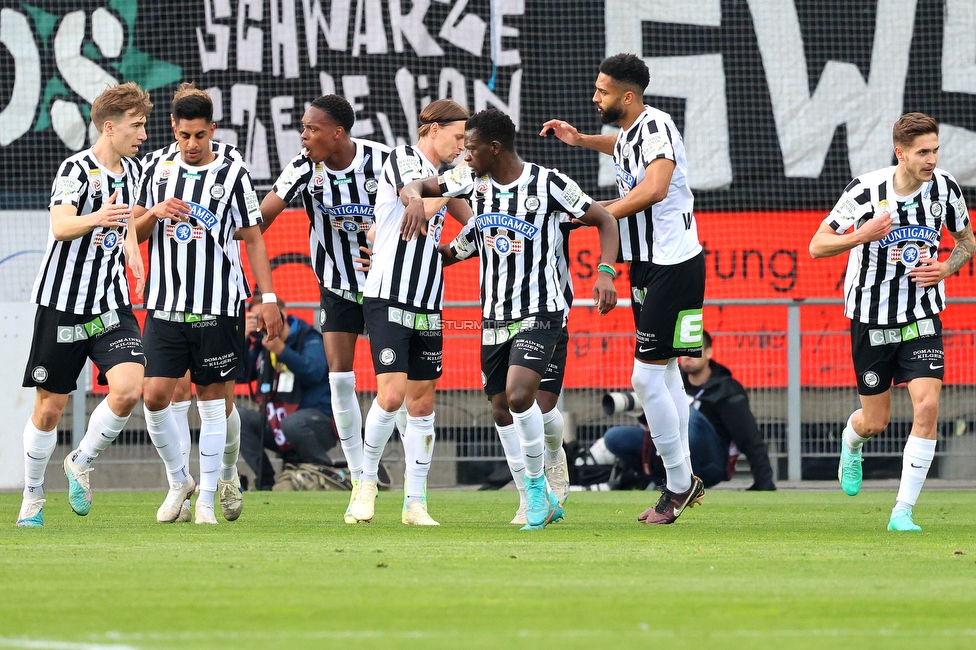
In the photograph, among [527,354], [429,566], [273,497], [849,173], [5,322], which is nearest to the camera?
[429,566]

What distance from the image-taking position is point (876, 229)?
698 cm

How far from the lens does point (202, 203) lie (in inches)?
288

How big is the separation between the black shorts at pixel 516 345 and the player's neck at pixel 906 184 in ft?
5.74

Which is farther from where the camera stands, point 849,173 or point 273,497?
point 849,173

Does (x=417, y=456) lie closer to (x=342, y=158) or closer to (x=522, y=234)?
(x=522, y=234)

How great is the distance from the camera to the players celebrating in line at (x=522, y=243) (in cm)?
689

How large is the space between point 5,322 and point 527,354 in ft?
19.2

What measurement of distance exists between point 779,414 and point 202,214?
20.5 ft

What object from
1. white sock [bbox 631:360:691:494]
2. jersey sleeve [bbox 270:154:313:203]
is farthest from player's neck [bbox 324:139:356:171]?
white sock [bbox 631:360:691:494]

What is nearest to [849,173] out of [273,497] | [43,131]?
[273,497]

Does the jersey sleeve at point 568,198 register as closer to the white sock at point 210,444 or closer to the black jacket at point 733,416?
the white sock at point 210,444

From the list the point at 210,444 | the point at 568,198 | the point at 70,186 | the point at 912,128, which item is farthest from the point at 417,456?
the point at 912,128

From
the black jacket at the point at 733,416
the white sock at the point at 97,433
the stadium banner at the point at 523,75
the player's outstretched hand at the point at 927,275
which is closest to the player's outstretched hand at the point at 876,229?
the player's outstretched hand at the point at 927,275

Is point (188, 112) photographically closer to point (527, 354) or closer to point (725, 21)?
point (527, 354)
